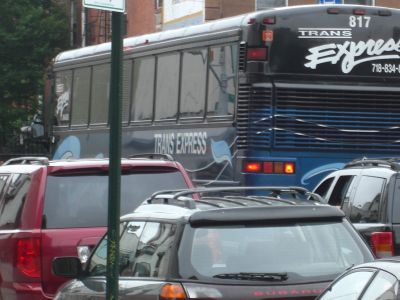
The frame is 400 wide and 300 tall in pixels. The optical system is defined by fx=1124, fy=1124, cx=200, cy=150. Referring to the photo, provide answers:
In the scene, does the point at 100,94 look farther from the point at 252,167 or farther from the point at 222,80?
the point at 252,167

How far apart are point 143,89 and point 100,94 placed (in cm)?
209

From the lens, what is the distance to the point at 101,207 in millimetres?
10477

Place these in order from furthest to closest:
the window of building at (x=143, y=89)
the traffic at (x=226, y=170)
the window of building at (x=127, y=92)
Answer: the window of building at (x=127, y=92) < the window of building at (x=143, y=89) < the traffic at (x=226, y=170)

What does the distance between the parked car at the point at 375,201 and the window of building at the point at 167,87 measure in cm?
621

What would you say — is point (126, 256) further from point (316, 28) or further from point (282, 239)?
point (316, 28)

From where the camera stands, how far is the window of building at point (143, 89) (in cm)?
1889

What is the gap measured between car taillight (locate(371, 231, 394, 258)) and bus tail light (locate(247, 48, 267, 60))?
5.50 m

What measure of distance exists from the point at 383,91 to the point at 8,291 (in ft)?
25.6

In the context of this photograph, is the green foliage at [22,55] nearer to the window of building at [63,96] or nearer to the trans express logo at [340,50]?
the window of building at [63,96]

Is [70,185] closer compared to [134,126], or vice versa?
[70,185]

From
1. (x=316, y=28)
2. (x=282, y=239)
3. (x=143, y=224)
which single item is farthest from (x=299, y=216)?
(x=316, y=28)

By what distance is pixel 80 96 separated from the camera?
22.1 m

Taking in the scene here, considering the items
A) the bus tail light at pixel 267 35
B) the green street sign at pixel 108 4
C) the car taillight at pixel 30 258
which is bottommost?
the car taillight at pixel 30 258

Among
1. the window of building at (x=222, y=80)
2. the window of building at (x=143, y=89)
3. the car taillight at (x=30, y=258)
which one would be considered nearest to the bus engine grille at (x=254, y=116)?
the window of building at (x=222, y=80)
